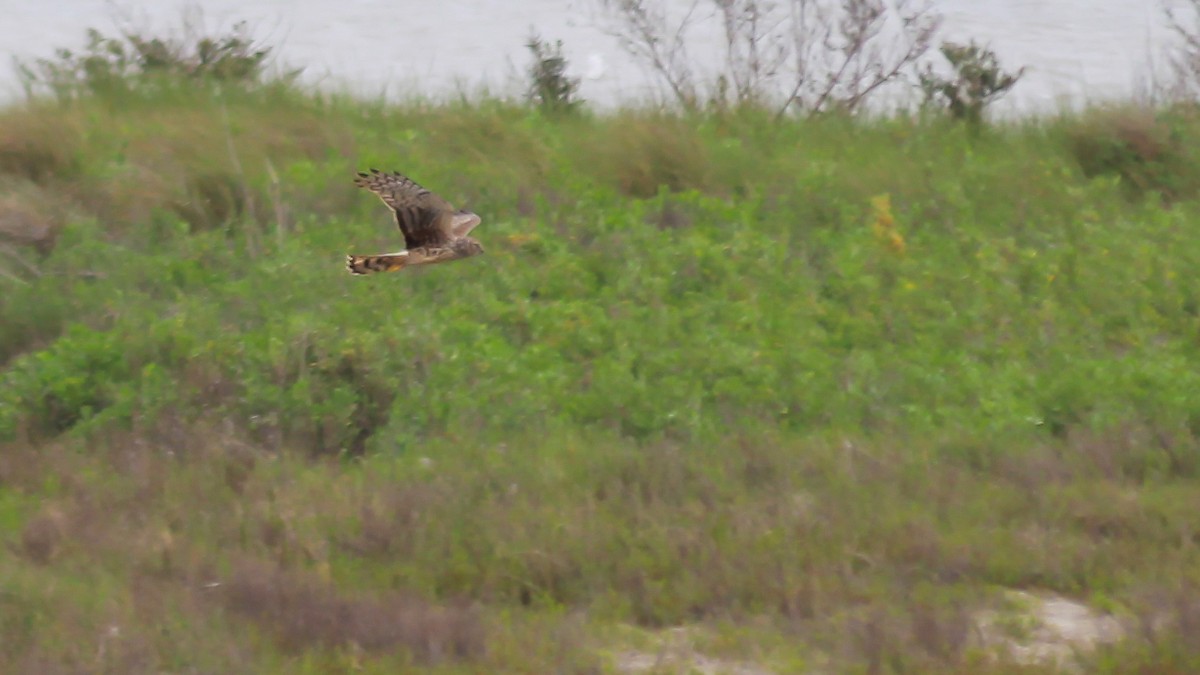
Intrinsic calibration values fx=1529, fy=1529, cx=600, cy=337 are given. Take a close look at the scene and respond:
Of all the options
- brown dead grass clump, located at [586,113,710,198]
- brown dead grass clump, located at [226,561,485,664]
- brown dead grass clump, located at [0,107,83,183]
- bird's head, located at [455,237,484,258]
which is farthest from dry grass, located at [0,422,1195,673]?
brown dead grass clump, located at [586,113,710,198]

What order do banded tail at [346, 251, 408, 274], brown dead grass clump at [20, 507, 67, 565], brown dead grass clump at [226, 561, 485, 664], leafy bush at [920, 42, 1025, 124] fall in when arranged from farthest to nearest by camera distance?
leafy bush at [920, 42, 1025, 124] < brown dead grass clump at [20, 507, 67, 565] < banded tail at [346, 251, 408, 274] < brown dead grass clump at [226, 561, 485, 664]

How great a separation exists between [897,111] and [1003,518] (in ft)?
18.4

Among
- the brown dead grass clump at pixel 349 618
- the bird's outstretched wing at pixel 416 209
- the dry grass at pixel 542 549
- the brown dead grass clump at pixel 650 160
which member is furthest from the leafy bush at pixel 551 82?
the brown dead grass clump at pixel 349 618

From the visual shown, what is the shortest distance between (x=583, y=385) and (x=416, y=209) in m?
1.96

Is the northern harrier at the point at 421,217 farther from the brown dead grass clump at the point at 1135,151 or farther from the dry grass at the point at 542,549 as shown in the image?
the brown dead grass clump at the point at 1135,151

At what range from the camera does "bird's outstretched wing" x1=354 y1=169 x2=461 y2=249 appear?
519cm

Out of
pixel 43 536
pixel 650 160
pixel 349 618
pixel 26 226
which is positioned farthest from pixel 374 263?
pixel 650 160

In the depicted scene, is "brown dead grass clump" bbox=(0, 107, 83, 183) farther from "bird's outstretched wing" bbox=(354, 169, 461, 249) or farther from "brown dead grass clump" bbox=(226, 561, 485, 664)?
"brown dead grass clump" bbox=(226, 561, 485, 664)

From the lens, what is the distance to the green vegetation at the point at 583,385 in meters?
4.90

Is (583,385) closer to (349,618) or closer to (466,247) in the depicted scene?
(466,247)

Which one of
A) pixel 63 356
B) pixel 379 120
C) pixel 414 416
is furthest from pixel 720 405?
pixel 379 120

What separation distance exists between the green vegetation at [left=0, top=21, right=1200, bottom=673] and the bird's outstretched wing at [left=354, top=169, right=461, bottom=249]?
104 centimetres

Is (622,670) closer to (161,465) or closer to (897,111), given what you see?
(161,465)

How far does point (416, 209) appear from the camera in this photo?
522cm
